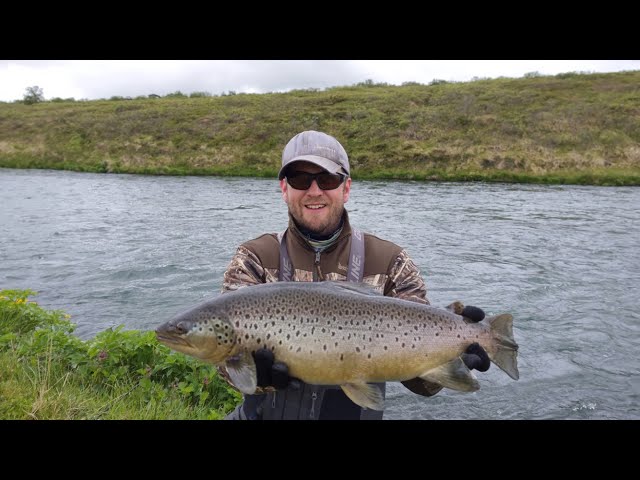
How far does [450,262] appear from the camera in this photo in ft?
42.8

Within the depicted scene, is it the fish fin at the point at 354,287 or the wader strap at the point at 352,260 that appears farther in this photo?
the wader strap at the point at 352,260

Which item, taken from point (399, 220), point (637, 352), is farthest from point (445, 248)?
point (637, 352)

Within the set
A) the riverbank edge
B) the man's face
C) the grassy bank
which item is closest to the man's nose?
the man's face

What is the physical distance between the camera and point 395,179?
104ft

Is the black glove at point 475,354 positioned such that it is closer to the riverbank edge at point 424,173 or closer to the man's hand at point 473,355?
the man's hand at point 473,355

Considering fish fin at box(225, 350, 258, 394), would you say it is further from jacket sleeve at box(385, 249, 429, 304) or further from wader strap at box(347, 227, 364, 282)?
jacket sleeve at box(385, 249, 429, 304)

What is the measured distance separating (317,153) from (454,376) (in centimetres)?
174

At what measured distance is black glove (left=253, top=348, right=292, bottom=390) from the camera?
3.17m

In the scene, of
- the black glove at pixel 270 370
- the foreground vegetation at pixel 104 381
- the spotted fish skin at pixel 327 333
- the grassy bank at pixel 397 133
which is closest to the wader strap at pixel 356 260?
the spotted fish skin at pixel 327 333

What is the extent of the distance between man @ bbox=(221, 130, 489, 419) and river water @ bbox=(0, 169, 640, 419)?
Result: 295cm

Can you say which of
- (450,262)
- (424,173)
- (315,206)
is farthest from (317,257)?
(424,173)

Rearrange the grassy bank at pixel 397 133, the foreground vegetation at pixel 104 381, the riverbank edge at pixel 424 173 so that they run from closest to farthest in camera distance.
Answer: the foreground vegetation at pixel 104 381
the riverbank edge at pixel 424 173
the grassy bank at pixel 397 133

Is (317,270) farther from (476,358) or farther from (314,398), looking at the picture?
(476,358)

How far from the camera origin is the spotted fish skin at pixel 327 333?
3264mm
